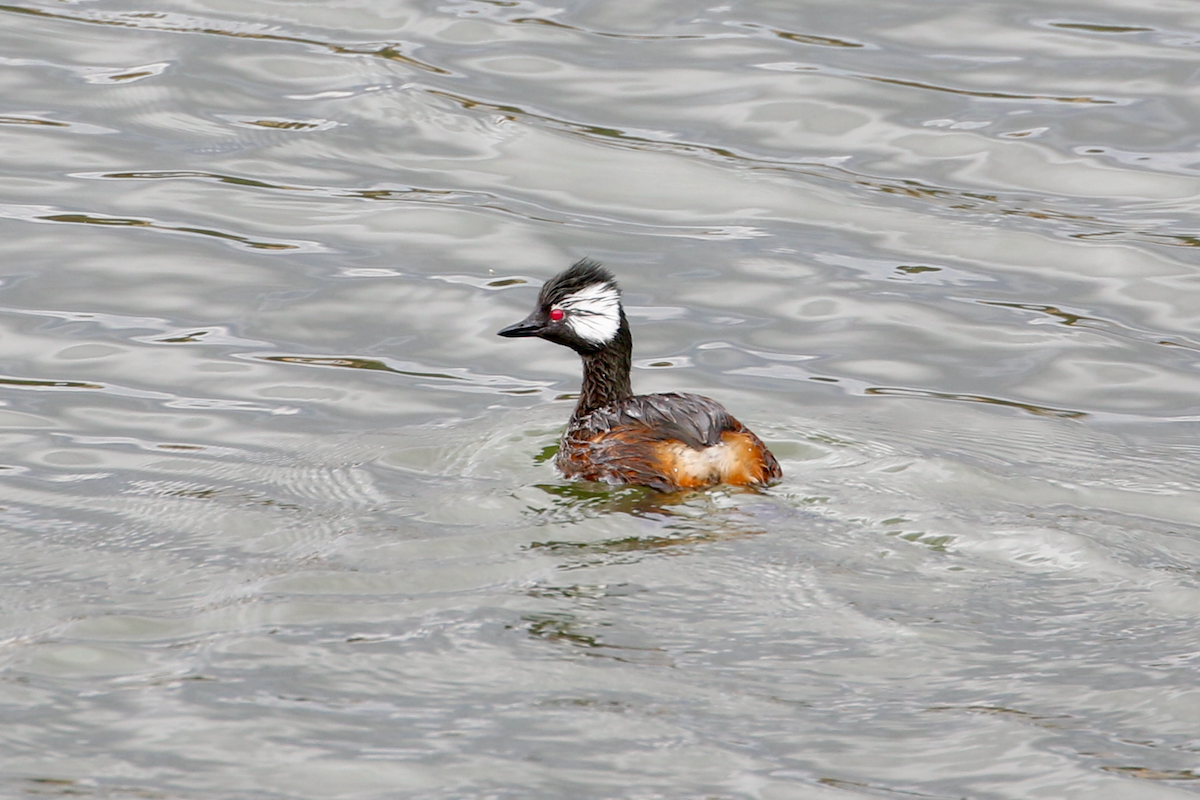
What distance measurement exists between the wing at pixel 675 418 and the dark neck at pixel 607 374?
1.12 feet

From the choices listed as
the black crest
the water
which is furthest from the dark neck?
the water

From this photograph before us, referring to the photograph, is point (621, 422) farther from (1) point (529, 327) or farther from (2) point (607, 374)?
(1) point (529, 327)

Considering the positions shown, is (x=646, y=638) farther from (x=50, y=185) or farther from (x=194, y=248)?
(x=50, y=185)

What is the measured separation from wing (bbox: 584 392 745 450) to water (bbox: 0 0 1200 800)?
1.05 ft

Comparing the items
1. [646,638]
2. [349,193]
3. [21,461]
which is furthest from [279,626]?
[349,193]

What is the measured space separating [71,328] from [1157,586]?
20.2ft

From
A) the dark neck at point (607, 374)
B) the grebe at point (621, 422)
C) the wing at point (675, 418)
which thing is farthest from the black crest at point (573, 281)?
the wing at point (675, 418)

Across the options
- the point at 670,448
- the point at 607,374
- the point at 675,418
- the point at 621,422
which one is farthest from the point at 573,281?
the point at 670,448

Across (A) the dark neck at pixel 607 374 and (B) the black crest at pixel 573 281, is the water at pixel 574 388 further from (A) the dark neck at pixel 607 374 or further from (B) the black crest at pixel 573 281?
(B) the black crest at pixel 573 281

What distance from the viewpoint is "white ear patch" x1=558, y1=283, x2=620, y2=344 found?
8031 mm

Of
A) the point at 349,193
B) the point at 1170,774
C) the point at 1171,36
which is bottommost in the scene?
the point at 1170,774

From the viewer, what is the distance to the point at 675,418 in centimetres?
745

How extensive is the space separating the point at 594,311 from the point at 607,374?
1.06ft

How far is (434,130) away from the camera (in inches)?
471
